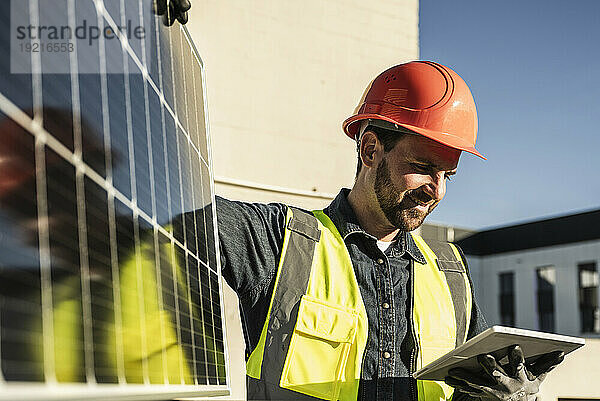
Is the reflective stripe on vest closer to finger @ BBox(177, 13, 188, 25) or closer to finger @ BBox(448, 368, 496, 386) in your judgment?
finger @ BBox(448, 368, 496, 386)

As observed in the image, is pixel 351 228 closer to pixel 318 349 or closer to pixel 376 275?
pixel 376 275

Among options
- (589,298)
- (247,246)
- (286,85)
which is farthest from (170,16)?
(589,298)

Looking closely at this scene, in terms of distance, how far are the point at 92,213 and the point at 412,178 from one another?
5.76 ft

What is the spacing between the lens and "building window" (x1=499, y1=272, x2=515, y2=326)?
31094mm

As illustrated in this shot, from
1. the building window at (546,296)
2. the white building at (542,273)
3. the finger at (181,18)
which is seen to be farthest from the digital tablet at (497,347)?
the building window at (546,296)

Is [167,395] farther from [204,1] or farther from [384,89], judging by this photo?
[204,1]

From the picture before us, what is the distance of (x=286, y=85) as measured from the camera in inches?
183

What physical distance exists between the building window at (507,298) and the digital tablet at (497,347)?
2982 centimetres

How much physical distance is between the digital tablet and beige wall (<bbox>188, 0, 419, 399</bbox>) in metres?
1.94

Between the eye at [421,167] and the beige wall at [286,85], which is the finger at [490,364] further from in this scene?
the beige wall at [286,85]

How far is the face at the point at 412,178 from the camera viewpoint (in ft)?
8.46

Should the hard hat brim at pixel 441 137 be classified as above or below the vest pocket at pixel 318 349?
above

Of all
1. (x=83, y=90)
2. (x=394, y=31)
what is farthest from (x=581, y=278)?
(x=83, y=90)

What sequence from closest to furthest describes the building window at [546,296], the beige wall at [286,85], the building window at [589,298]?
the beige wall at [286,85], the building window at [589,298], the building window at [546,296]
